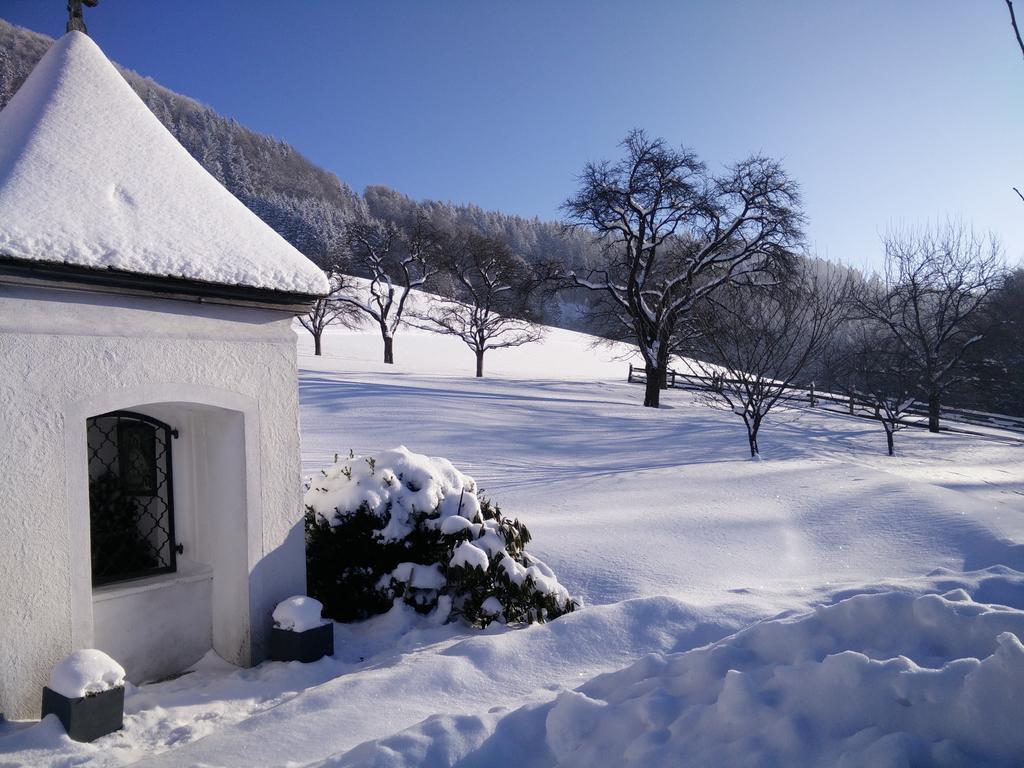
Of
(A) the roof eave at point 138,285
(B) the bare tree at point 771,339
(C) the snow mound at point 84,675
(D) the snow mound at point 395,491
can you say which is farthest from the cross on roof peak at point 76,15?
(B) the bare tree at point 771,339

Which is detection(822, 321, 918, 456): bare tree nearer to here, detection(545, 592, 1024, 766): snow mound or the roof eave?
detection(545, 592, 1024, 766): snow mound

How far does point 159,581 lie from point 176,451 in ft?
3.30

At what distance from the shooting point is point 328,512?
5.91m

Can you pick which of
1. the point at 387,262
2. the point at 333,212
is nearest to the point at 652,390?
the point at 387,262

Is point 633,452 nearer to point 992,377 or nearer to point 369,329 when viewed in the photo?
point 992,377

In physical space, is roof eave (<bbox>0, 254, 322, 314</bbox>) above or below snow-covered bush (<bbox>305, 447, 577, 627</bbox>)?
above

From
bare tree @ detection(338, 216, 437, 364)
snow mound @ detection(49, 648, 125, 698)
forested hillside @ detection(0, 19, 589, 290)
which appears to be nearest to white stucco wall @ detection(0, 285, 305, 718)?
snow mound @ detection(49, 648, 125, 698)

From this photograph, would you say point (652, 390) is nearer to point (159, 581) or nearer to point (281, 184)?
A: point (159, 581)

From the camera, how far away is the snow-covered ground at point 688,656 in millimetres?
2568

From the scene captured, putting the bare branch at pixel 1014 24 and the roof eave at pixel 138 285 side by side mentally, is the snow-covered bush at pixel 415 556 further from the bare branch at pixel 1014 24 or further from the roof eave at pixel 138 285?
the bare branch at pixel 1014 24

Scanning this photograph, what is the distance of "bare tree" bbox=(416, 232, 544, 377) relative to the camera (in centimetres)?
3634

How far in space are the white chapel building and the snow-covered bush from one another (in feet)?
1.92

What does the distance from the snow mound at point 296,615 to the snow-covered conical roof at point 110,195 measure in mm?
2415

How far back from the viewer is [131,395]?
432 cm
